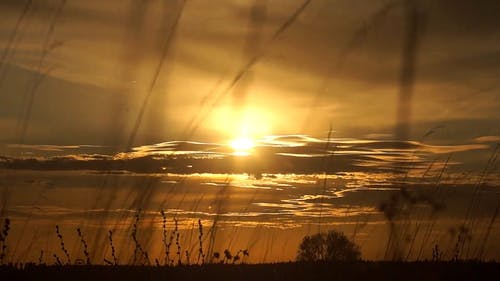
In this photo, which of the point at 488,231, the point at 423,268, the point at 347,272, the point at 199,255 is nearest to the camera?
the point at 347,272

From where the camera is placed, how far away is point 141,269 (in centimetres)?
1060

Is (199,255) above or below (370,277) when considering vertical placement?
below

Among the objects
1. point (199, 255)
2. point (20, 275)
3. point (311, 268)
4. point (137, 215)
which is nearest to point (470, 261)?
point (311, 268)

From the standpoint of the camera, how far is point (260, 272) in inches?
423

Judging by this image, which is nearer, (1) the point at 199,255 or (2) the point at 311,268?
(2) the point at 311,268

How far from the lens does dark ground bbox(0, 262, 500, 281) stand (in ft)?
32.2

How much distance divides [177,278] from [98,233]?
121 inches

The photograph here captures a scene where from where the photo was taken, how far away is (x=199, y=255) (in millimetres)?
12102

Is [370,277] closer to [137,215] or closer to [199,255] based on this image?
[199,255]

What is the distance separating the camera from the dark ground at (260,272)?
9.81m

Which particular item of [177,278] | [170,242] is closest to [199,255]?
[170,242]

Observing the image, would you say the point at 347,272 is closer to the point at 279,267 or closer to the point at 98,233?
the point at 279,267

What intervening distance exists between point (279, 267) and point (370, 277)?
5.71 ft

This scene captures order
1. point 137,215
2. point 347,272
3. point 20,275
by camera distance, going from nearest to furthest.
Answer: point 20,275
point 347,272
point 137,215
